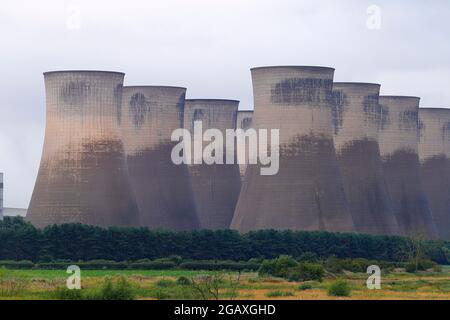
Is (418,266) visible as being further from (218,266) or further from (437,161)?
(437,161)

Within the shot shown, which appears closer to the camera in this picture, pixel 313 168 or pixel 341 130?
pixel 313 168

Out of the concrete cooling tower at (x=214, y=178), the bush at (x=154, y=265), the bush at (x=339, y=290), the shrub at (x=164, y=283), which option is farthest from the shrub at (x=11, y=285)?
the concrete cooling tower at (x=214, y=178)

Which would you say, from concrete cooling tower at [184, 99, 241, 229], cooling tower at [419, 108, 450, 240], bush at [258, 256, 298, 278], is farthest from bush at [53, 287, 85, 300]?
cooling tower at [419, 108, 450, 240]

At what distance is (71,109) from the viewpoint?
52.3 meters

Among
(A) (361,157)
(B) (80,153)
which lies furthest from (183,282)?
(A) (361,157)

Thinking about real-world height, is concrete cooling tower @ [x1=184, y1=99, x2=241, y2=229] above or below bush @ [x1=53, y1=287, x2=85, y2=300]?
above

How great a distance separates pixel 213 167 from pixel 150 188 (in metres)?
5.31

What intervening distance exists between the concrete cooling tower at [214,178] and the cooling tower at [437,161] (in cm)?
1178

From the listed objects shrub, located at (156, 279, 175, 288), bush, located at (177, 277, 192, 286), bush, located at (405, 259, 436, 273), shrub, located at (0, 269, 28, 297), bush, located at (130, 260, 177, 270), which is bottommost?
bush, located at (405, 259, 436, 273)

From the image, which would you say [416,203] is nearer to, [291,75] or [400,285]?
[291,75]

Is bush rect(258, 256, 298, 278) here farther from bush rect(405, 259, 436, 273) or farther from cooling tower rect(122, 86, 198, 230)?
cooling tower rect(122, 86, 198, 230)

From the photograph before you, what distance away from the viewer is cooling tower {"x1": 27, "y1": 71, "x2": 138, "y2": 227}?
172ft

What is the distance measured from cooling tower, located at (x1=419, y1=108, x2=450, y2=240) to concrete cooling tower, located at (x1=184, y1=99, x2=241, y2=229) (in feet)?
38.7
